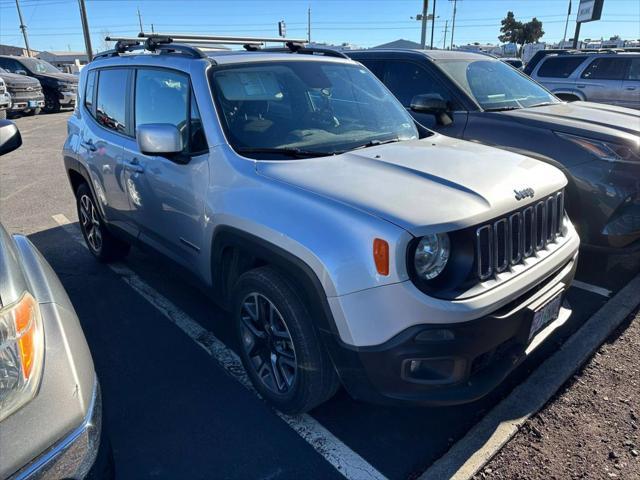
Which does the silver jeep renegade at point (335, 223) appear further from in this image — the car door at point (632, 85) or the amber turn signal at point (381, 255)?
the car door at point (632, 85)

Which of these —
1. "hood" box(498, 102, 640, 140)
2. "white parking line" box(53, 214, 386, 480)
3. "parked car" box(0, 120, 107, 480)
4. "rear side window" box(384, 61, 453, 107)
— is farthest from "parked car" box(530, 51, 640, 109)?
Answer: "parked car" box(0, 120, 107, 480)

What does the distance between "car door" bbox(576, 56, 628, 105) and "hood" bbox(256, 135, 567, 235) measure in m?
9.82

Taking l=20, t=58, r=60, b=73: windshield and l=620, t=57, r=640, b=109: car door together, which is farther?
l=20, t=58, r=60, b=73: windshield

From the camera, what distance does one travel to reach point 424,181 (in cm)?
243

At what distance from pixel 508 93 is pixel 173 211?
400 cm

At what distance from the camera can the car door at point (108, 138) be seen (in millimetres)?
3861

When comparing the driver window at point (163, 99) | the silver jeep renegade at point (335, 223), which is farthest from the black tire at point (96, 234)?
the driver window at point (163, 99)

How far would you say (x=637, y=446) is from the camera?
2.48 m

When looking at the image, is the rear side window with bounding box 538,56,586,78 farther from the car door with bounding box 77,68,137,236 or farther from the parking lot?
the car door with bounding box 77,68,137,236

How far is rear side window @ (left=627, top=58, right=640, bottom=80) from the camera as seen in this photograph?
10601 mm

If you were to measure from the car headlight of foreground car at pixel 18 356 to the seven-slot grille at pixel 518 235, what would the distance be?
176cm

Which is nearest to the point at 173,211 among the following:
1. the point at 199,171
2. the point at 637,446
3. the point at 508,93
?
the point at 199,171

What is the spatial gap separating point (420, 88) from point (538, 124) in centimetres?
148

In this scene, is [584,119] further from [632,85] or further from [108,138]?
[632,85]
